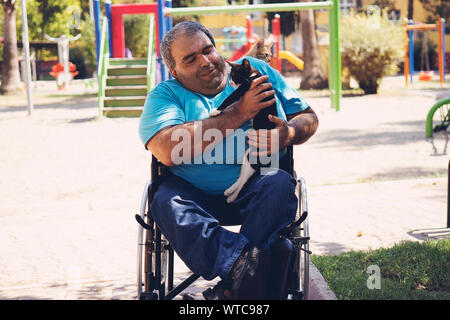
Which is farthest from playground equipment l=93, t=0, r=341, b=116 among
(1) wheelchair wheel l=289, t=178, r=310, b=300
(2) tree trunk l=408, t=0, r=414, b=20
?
(2) tree trunk l=408, t=0, r=414, b=20

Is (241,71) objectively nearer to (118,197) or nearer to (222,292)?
(222,292)

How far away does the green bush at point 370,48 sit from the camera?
54.1 ft

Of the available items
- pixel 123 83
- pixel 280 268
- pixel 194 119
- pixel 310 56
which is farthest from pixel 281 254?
pixel 310 56

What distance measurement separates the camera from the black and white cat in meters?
2.89

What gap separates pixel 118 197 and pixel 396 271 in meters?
3.27

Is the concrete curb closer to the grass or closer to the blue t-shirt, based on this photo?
the grass

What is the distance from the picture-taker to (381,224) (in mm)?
4941

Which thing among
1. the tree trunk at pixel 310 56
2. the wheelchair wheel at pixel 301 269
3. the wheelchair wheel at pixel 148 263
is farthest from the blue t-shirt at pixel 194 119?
the tree trunk at pixel 310 56

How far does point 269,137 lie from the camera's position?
9.50 feet

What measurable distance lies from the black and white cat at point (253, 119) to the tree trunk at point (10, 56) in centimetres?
2232

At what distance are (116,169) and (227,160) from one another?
16.5ft

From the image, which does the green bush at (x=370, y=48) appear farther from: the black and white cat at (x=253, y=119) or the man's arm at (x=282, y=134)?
the black and white cat at (x=253, y=119)

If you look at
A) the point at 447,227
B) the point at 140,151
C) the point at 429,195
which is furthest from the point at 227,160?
the point at 140,151
